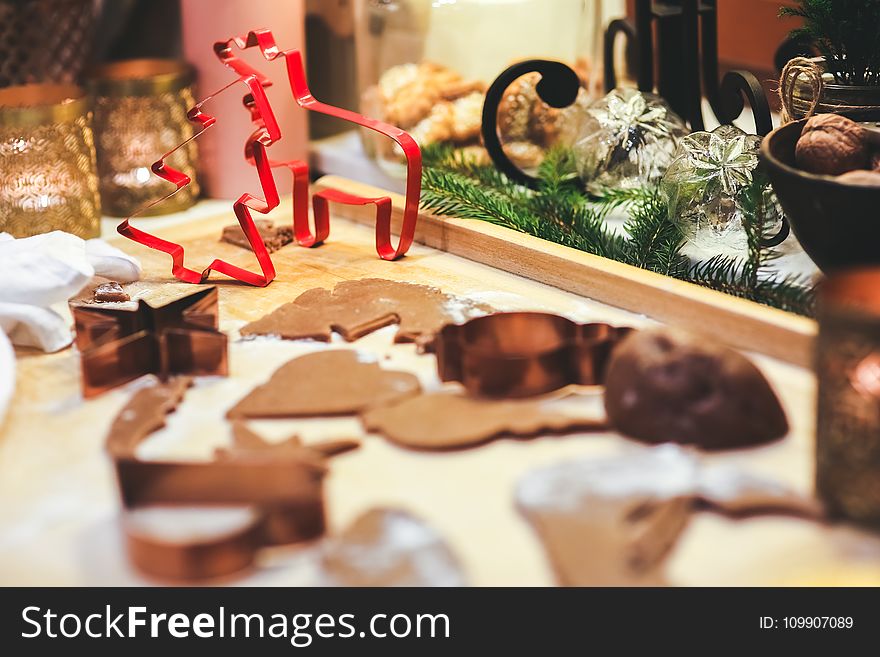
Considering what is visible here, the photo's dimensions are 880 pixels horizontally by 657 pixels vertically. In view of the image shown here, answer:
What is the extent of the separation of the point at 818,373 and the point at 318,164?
33.8 inches

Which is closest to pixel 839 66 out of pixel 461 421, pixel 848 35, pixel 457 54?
pixel 848 35

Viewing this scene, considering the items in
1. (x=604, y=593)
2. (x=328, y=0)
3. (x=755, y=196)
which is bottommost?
(x=604, y=593)

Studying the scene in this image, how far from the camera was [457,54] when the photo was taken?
117cm

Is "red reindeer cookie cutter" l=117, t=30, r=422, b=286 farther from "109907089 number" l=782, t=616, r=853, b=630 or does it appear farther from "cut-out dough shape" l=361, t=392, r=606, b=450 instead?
"109907089 number" l=782, t=616, r=853, b=630

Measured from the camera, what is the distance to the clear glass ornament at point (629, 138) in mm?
995

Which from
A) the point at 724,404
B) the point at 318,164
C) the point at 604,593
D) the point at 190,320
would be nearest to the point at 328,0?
the point at 318,164

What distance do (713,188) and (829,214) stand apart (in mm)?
159

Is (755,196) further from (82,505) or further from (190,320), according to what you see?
(82,505)

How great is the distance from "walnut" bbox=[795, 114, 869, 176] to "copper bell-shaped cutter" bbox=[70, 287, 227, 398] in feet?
1.47

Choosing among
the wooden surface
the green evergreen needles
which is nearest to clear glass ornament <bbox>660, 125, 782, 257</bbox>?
the green evergreen needles

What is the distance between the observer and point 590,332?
0.72m

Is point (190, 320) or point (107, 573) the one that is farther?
point (190, 320)

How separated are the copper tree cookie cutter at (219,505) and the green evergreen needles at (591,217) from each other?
40 cm

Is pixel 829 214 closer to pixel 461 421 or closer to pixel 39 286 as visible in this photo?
pixel 461 421
